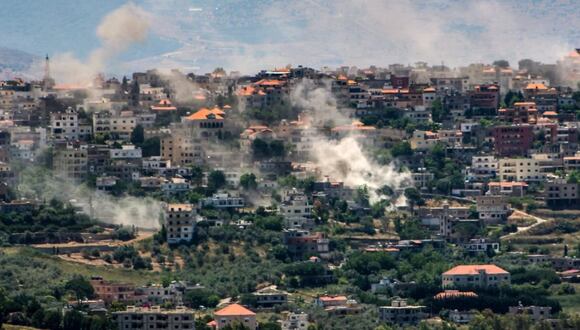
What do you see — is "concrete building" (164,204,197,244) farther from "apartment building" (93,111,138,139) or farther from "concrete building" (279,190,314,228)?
"apartment building" (93,111,138,139)

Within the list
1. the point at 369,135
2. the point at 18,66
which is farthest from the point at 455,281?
the point at 18,66

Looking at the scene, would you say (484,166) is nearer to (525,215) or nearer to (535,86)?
(525,215)

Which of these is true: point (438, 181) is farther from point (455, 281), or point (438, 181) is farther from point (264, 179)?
point (455, 281)

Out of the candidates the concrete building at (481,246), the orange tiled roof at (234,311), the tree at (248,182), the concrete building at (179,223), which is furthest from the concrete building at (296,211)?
the orange tiled roof at (234,311)

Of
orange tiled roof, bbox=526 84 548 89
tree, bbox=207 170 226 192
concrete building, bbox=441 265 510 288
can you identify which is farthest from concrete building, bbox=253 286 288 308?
orange tiled roof, bbox=526 84 548 89

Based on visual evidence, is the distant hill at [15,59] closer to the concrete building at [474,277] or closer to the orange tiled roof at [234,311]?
the concrete building at [474,277]
